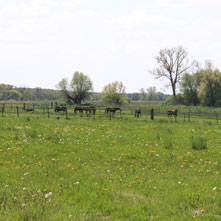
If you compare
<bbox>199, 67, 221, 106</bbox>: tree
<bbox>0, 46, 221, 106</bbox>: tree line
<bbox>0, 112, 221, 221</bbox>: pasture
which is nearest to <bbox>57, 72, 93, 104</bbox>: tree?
<bbox>0, 46, 221, 106</bbox>: tree line

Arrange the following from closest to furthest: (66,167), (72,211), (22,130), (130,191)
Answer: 1. (72,211)
2. (130,191)
3. (66,167)
4. (22,130)

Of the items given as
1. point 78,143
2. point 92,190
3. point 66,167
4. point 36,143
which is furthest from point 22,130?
point 92,190

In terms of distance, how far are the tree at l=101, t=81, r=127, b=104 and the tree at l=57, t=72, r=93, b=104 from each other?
7.34 metres

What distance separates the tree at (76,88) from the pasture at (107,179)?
86532mm

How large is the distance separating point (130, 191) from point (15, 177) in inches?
155

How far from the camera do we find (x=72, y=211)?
587cm

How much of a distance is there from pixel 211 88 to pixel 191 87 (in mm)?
8271

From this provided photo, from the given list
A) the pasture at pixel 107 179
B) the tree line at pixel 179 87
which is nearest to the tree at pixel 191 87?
the tree line at pixel 179 87

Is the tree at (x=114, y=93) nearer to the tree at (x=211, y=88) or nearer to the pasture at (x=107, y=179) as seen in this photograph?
the tree at (x=211, y=88)

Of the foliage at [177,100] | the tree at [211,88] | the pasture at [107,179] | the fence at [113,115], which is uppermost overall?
the tree at [211,88]

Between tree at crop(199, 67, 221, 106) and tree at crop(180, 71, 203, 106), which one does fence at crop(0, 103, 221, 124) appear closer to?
tree at crop(199, 67, 221, 106)

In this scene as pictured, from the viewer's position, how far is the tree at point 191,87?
80.1 meters

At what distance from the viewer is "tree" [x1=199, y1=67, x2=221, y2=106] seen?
73.0 meters

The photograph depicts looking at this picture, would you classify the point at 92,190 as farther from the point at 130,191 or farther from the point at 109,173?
the point at 109,173
